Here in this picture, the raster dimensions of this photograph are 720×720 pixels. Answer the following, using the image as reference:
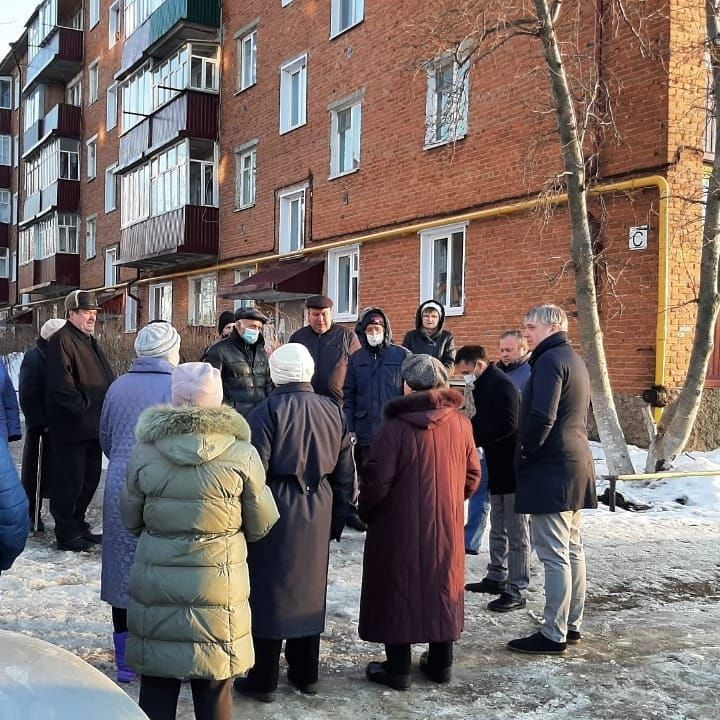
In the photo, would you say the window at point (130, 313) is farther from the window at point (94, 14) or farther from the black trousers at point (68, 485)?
the black trousers at point (68, 485)

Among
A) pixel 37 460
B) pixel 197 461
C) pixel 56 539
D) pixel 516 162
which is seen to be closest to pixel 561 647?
pixel 197 461

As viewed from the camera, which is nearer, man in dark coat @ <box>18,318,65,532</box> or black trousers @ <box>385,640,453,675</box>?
black trousers @ <box>385,640,453,675</box>

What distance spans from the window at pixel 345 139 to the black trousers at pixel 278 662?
12.4m


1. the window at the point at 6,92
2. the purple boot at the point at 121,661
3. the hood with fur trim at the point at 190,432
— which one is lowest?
the purple boot at the point at 121,661

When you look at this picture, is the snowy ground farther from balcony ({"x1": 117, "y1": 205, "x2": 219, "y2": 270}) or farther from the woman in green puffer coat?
balcony ({"x1": 117, "y1": 205, "x2": 219, "y2": 270})

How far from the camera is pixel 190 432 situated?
2.92m

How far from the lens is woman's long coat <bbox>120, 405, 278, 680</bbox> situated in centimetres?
286

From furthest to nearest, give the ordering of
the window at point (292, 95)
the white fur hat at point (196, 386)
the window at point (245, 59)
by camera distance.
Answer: the window at point (245, 59), the window at point (292, 95), the white fur hat at point (196, 386)

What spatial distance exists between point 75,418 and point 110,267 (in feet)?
74.5

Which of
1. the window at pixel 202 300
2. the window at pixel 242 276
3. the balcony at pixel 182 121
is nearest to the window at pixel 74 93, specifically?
the balcony at pixel 182 121

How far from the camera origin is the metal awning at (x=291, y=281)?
1572cm

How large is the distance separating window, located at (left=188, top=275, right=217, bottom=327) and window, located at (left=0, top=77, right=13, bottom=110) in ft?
79.2

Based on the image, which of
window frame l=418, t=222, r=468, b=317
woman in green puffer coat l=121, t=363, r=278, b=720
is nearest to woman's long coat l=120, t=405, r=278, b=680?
woman in green puffer coat l=121, t=363, r=278, b=720

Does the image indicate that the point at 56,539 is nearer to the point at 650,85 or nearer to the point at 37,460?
the point at 37,460
